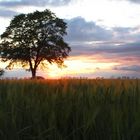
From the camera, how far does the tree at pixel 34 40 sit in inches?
2820

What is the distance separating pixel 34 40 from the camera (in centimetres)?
7381

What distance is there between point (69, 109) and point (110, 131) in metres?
0.60

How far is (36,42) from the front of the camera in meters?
73.3

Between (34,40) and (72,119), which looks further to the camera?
(34,40)

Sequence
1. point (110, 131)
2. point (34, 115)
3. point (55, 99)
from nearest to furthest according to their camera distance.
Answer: point (110, 131)
point (34, 115)
point (55, 99)

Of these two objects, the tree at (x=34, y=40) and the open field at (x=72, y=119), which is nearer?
the open field at (x=72, y=119)

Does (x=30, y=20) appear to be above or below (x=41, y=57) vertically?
above

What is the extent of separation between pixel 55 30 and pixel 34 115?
6969 cm

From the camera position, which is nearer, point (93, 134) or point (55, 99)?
point (93, 134)

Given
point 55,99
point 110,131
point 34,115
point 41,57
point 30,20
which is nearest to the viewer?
point 110,131

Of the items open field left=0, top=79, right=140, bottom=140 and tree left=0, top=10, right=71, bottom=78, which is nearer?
open field left=0, top=79, right=140, bottom=140

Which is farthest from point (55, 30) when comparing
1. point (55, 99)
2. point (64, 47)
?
point (55, 99)

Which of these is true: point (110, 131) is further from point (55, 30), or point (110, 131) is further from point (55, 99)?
point (55, 30)

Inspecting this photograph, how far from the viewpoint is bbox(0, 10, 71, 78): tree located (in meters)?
71.6
